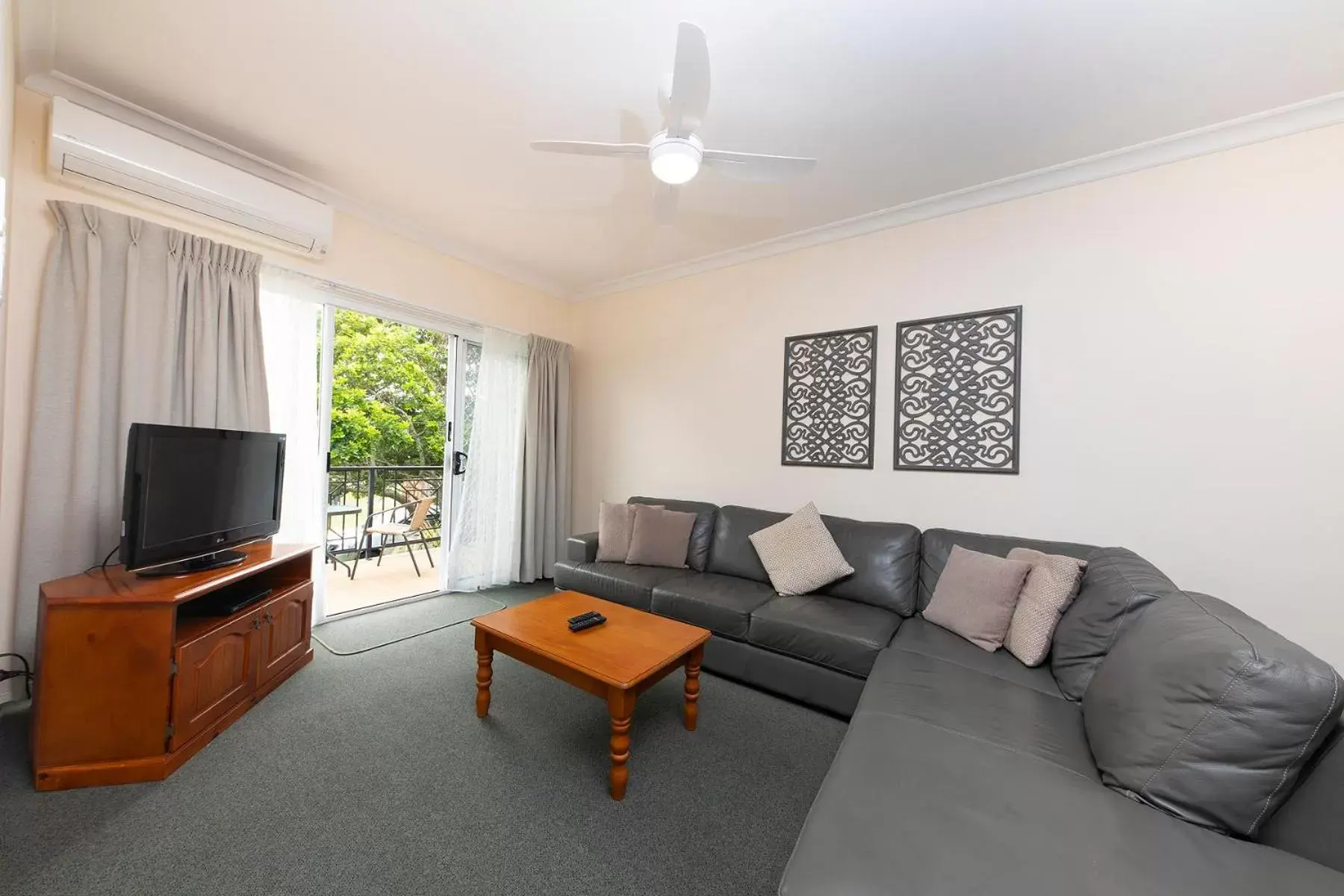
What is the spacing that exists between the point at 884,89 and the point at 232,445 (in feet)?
10.8

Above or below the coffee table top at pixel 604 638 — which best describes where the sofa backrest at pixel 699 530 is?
above

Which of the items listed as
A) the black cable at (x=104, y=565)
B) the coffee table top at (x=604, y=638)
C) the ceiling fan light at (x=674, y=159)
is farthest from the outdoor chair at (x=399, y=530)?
the ceiling fan light at (x=674, y=159)

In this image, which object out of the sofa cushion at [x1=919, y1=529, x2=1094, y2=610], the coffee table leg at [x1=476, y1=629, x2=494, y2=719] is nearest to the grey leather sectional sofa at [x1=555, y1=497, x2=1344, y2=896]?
the sofa cushion at [x1=919, y1=529, x2=1094, y2=610]

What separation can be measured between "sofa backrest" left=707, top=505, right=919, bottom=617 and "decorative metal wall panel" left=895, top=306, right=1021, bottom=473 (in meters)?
0.46

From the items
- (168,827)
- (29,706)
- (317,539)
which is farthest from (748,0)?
(29,706)

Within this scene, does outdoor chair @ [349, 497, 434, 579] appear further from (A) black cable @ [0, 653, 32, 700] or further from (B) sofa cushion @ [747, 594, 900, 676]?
(B) sofa cushion @ [747, 594, 900, 676]

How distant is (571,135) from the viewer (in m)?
2.36

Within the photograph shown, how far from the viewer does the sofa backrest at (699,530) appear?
3.35 m

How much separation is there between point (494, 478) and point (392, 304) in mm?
1500

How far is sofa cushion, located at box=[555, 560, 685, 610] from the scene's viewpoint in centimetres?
290

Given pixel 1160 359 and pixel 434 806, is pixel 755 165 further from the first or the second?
pixel 434 806

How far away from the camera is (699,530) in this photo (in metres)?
3.42

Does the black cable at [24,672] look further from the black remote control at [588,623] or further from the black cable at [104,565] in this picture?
the black remote control at [588,623]

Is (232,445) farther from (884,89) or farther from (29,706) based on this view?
(884,89)
